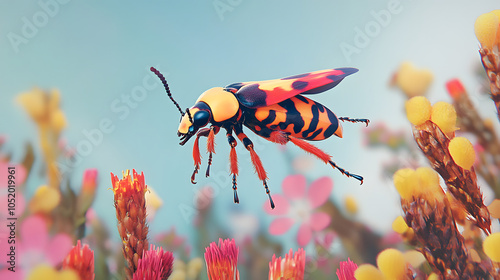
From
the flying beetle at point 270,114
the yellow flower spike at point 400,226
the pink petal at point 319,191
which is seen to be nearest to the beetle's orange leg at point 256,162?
the flying beetle at point 270,114

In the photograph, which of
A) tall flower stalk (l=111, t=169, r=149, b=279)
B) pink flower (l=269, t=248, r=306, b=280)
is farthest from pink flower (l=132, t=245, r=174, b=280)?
pink flower (l=269, t=248, r=306, b=280)

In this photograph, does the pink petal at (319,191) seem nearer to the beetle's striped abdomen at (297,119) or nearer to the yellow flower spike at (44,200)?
the beetle's striped abdomen at (297,119)

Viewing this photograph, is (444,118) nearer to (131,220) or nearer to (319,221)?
(319,221)

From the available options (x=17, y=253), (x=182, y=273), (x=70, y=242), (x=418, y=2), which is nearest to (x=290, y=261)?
(x=182, y=273)

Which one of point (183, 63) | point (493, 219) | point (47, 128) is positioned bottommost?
point (493, 219)

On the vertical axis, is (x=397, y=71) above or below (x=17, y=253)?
above

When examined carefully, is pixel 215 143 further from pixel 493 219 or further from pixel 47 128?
pixel 493 219

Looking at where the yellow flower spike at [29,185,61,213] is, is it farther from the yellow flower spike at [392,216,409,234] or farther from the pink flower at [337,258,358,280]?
the yellow flower spike at [392,216,409,234]
